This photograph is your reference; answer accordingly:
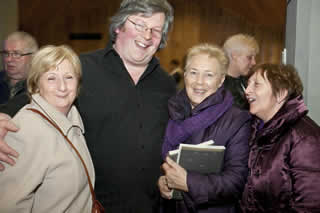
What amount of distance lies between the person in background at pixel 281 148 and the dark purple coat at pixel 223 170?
0.07 meters

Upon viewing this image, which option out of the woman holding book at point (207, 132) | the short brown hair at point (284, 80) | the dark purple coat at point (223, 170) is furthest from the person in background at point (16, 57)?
the short brown hair at point (284, 80)

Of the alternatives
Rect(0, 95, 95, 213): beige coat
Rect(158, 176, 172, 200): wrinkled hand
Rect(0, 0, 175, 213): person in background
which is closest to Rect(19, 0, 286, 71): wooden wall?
Rect(0, 0, 175, 213): person in background

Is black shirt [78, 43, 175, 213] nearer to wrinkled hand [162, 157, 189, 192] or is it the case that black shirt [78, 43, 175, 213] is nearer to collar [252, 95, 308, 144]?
wrinkled hand [162, 157, 189, 192]

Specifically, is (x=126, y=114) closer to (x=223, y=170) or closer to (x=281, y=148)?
(x=223, y=170)

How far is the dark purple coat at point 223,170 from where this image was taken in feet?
6.06

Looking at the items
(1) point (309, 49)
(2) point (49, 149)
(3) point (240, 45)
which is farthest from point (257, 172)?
(3) point (240, 45)

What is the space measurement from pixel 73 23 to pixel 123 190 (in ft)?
25.2

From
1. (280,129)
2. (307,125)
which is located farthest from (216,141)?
(307,125)

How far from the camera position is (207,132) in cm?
197

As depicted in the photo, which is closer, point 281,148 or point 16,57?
point 281,148

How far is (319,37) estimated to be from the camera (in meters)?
2.19

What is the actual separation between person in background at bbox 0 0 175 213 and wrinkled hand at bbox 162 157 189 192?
0.91 ft

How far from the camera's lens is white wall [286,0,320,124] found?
2191 millimetres

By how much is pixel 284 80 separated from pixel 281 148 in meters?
0.41
